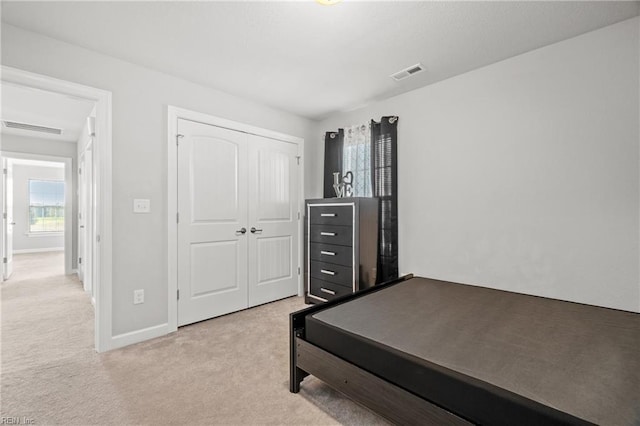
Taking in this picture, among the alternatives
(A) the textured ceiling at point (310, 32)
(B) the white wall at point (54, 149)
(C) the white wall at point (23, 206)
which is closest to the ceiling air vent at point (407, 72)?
(A) the textured ceiling at point (310, 32)

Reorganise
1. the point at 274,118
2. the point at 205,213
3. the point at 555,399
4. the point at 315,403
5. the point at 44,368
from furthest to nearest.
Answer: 1. the point at 274,118
2. the point at 205,213
3. the point at 44,368
4. the point at 315,403
5. the point at 555,399

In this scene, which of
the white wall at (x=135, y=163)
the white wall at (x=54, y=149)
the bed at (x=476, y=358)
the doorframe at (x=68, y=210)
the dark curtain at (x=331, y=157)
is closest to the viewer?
the bed at (x=476, y=358)

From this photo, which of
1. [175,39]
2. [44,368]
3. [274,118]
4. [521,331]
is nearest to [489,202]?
[521,331]

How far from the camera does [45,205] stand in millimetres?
7816

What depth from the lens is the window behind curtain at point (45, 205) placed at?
756 cm

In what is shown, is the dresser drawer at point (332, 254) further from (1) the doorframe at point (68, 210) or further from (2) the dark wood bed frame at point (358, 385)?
(1) the doorframe at point (68, 210)

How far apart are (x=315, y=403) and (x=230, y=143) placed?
2570 millimetres

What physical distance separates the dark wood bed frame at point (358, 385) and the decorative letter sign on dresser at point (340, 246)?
1.16m

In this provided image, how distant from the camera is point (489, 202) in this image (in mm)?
2568

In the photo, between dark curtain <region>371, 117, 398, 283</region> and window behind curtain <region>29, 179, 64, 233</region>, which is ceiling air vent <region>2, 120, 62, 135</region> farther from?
dark curtain <region>371, 117, 398, 283</region>

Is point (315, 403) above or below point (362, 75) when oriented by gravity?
below

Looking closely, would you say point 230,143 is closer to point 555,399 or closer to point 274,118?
point 274,118

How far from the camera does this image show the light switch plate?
2506 mm

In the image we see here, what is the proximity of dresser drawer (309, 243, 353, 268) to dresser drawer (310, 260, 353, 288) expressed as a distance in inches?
1.9
